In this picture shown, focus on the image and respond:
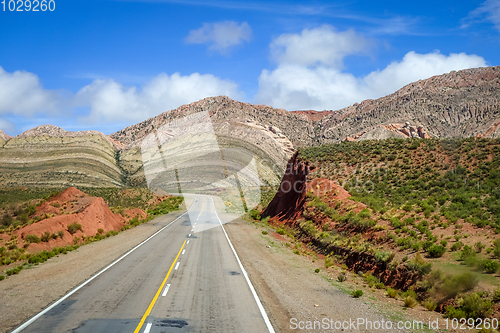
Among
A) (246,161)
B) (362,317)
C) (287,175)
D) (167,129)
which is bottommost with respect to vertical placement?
(362,317)

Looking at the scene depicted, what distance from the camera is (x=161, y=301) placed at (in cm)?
888

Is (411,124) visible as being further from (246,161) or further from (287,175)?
(287,175)

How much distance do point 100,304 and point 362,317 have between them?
23.9 ft

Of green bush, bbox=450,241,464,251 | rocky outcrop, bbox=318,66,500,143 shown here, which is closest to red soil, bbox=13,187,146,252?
green bush, bbox=450,241,464,251

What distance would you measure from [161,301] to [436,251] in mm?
10500

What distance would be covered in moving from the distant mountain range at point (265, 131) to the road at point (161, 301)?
73936mm

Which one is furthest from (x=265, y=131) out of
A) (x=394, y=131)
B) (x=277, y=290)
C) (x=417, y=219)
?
(x=277, y=290)

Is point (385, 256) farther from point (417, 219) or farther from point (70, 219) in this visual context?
point (70, 219)

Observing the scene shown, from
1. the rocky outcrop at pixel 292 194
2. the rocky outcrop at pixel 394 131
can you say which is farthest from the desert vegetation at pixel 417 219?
the rocky outcrop at pixel 394 131

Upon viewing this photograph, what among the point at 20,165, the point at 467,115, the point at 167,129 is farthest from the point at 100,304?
the point at 467,115

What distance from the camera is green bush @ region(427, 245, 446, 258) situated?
12.0 m

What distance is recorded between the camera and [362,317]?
27.5ft

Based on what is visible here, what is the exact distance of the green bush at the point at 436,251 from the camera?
11992 mm

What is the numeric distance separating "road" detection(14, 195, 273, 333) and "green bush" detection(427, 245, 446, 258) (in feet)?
24.4
